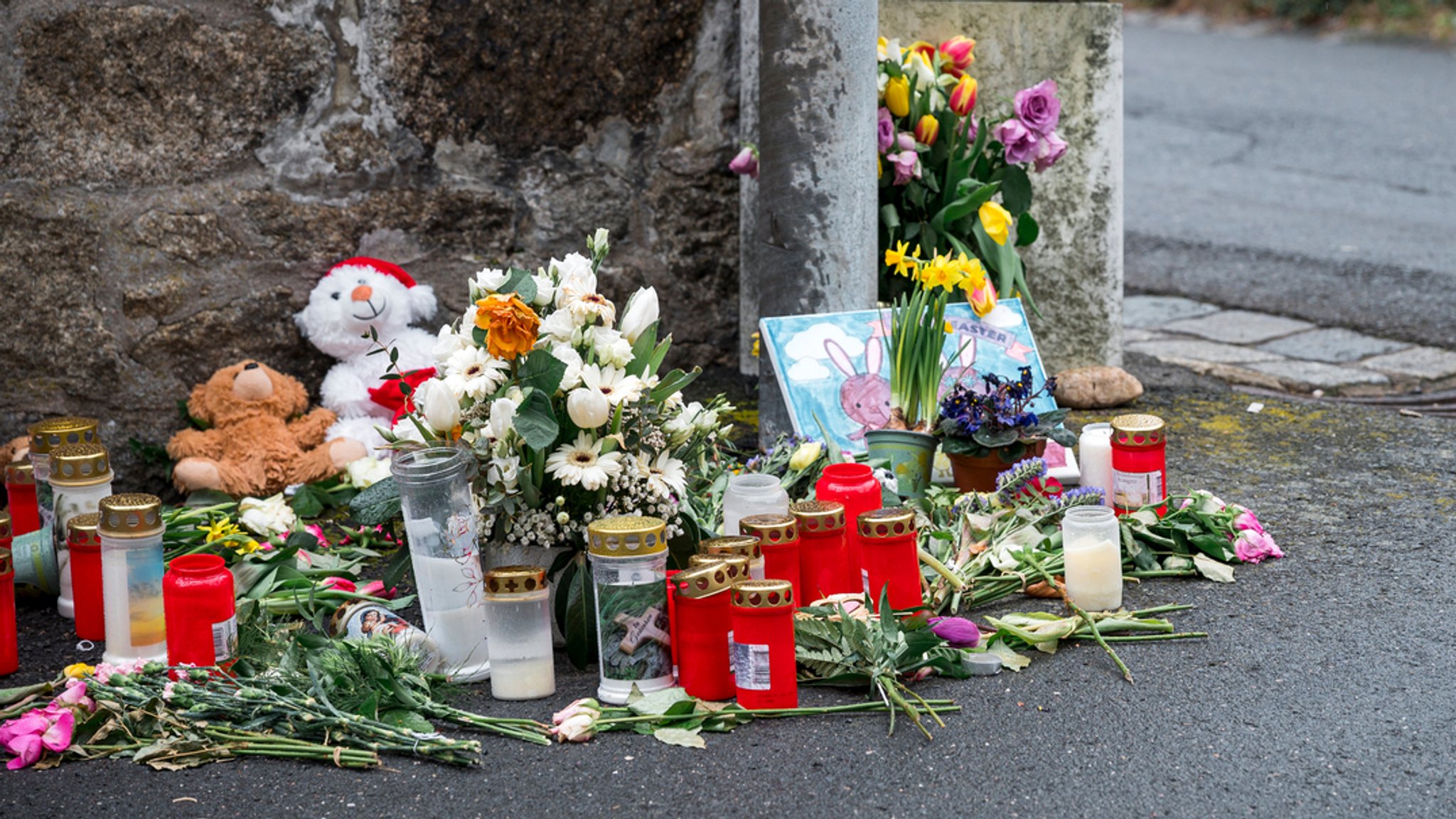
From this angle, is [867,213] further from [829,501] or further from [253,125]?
[253,125]

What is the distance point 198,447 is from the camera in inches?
134

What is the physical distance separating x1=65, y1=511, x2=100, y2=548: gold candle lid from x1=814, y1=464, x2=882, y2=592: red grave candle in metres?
1.34

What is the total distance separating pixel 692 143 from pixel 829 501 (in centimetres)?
173

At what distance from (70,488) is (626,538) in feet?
4.15

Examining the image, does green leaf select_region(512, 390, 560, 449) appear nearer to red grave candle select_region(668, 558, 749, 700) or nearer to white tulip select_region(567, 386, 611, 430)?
white tulip select_region(567, 386, 611, 430)

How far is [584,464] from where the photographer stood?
241 cm

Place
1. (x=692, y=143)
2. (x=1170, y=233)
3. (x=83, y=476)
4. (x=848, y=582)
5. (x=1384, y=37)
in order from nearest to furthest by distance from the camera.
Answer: (x=848, y=582) < (x=83, y=476) < (x=692, y=143) < (x=1170, y=233) < (x=1384, y=37)

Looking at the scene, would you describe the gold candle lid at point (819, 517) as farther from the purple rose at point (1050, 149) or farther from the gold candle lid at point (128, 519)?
the purple rose at point (1050, 149)

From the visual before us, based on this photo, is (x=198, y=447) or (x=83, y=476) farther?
(x=198, y=447)

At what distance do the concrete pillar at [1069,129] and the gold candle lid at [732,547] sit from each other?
202 centimetres

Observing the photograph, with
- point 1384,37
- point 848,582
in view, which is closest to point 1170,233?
point 848,582

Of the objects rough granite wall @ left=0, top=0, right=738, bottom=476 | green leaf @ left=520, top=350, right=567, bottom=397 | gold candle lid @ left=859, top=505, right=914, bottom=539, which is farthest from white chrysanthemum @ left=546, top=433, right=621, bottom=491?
rough granite wall @ left=0, top=0, right=738, bottom=476

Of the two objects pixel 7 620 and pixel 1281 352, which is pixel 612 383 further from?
pixel 1281 352

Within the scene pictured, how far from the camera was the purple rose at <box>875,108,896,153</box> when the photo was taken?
3.70 m
